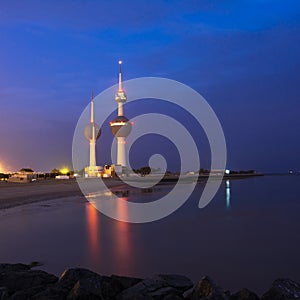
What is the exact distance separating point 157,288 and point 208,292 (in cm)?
86

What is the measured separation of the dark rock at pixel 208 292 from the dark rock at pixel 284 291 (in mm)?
659

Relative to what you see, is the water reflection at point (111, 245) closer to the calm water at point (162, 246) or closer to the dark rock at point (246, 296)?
the calm water at point (162, 246)

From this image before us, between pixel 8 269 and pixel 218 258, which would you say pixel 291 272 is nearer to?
pixel 218 258

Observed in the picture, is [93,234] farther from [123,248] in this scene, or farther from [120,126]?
[120,126]

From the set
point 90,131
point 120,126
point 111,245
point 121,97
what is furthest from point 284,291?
point 121,97

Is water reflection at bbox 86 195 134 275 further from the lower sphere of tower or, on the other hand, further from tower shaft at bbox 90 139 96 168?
the lower sphere of tower

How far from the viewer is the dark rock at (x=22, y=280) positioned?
21.1 feet

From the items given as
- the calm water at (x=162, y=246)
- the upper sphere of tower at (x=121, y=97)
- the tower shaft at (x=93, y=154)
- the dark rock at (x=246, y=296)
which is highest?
the upper sphere of tower at (x=121, y=97)

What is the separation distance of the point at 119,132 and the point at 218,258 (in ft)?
404

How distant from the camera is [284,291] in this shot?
5.48m

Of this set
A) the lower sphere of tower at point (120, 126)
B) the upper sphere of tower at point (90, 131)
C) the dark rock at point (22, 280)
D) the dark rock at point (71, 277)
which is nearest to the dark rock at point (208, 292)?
the dark rock at point (71, 277)

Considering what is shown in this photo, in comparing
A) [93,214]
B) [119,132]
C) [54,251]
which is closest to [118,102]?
[119,132]

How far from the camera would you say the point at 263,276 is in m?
8.34

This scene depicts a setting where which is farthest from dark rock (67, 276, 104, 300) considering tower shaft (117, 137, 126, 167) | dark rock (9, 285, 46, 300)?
tower shaft (117, 137, 126, 167)
